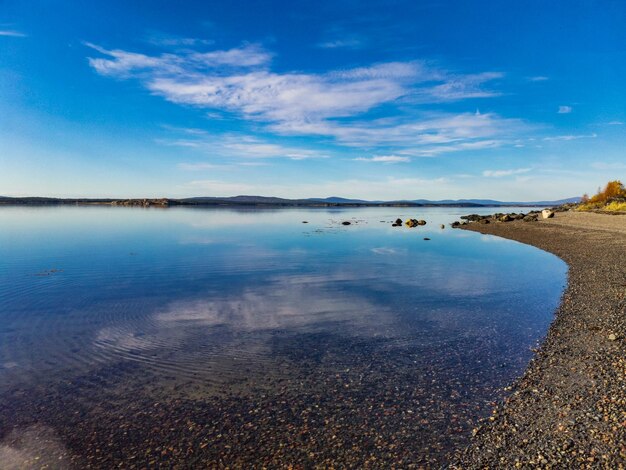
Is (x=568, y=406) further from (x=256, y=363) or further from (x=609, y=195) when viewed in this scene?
(x=609, y=195)

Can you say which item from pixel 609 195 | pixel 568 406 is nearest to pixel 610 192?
pixel 609 195

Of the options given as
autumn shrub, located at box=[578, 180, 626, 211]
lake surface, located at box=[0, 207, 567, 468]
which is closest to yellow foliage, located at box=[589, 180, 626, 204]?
autumn shrub, located at box=[578, 180, 626, 211]

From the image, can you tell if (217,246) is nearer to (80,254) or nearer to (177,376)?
(80,254)

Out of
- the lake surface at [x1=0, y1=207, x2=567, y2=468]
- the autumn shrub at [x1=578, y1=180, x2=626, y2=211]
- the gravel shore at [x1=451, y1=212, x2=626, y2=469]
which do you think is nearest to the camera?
the gravel shore at [x1=451, y1=212, x2=626, y2=469]

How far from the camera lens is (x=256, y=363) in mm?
12070

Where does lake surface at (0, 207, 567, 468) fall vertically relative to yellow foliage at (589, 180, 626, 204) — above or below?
below

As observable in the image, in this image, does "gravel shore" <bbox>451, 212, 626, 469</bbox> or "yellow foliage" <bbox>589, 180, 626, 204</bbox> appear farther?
"yellow foliage" <bbox>589, 180, 626, 204</bbox>

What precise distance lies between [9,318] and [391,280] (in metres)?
20.9

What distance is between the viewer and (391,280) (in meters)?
25.2

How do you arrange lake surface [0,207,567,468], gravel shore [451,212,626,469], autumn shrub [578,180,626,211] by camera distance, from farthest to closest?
autumn shrub [578,180,626,211]
lake surface [0,207,567,468]
gravel shore [451,212,626,469]

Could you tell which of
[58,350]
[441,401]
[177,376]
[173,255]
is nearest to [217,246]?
[173,255]

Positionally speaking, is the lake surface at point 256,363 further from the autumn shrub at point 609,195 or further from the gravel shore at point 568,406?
the autumn shrub at point 609,195

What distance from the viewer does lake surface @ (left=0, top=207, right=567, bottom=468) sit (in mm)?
8125

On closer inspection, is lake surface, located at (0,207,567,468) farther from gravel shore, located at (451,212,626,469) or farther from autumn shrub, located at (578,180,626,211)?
autumn shrub, located at (578,180,626,211)
